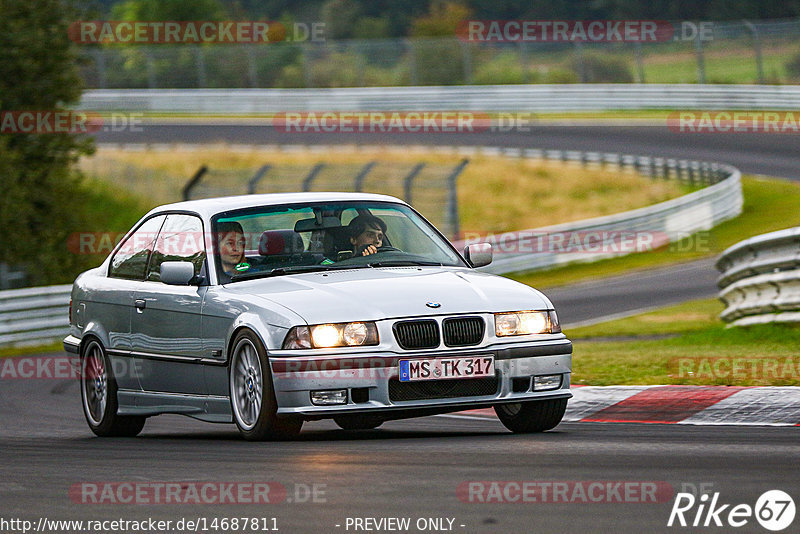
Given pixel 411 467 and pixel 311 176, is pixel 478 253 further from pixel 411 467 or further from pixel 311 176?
pixel 311 176

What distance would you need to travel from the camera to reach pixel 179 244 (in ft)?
31.5

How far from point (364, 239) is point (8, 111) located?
26.8 metres

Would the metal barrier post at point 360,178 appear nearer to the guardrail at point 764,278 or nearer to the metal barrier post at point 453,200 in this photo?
the metal barrier post at point 453,200

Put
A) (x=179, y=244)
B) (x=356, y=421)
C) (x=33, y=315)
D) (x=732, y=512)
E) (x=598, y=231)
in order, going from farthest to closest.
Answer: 1. (x=598, y=231)
2. (x=33, y=315)
3. (x=179, y=244)
4. (x=356, y=421)
5. (x=732, y=512)

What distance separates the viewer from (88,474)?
23.7 ft

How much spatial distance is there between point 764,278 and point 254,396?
7.20m

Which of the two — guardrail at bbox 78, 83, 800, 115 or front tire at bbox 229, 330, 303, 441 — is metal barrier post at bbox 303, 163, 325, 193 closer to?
guardrail at bbox 78, 83, 800, 115

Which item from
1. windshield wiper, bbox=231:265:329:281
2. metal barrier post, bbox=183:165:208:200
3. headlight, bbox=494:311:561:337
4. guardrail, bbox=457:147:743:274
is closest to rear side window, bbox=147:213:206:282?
windshield wiper, bbox=231:265:329:281

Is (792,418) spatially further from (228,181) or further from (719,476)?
(228,181)

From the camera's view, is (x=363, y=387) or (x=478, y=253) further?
(x=478, y=253)

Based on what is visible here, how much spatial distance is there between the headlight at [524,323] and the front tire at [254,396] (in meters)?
1.26

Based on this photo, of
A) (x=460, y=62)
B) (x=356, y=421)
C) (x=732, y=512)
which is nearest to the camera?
(x=732, y=512)

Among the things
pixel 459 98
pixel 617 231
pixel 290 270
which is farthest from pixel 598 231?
pixel 290 270

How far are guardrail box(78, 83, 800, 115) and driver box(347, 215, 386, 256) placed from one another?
35943 millimetres
